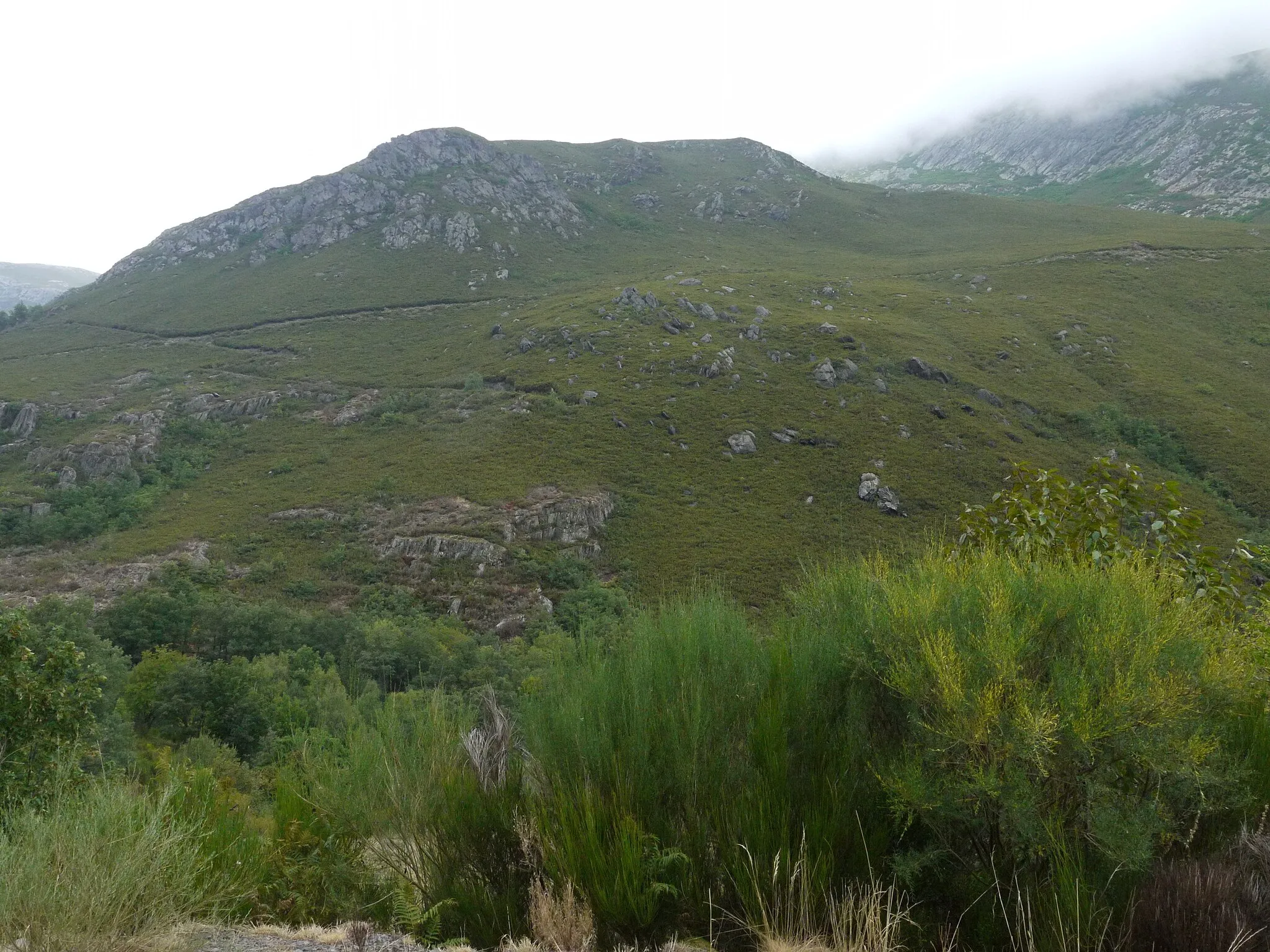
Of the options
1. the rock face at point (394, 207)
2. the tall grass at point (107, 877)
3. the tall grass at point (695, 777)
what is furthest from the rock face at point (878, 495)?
the rock face at point (394, 207)

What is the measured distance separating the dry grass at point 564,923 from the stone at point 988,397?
229 feet

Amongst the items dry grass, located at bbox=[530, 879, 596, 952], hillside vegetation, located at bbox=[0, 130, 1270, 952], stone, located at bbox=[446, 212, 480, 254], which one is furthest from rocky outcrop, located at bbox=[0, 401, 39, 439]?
dry grass, located at bbox=[530, 879, 596, 952]

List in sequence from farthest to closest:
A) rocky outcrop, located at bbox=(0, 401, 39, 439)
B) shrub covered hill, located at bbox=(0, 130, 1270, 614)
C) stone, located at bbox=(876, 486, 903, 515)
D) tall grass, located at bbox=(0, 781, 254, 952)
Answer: rocky outcrop, located at bbox=(0, 401, 39, 439) → stone, located at bbox=(876, 486, 903, 515) → shrub covered hill, located at bbox=(0, 130, 1270, 614) → tall grass, located at bbox=(0, 781, 254, 952)

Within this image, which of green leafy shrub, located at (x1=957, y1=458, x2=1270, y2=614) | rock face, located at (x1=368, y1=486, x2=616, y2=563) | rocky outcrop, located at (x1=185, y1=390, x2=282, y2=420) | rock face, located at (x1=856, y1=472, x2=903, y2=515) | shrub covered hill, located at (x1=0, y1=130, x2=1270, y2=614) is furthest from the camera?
rocky outcrop, located at (x1=185, y1=390, x2=282, y2=420)

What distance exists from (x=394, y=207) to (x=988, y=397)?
115458mm

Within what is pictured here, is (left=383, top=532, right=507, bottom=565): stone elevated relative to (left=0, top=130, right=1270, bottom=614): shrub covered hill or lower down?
lower down

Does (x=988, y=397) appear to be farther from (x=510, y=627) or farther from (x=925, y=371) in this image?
(x=510, y=627)

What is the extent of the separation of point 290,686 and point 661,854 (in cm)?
2770

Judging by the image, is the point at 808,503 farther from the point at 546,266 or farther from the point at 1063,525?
the point at 546,266

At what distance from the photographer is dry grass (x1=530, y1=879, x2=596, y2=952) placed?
371cm

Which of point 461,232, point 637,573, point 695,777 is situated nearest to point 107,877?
point 695,777

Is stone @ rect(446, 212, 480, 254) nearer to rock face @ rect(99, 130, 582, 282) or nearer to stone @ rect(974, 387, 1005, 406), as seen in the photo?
rock face @ rect(99, 130, 582, 282)

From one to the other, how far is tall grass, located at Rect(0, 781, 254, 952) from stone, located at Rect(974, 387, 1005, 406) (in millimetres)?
70793

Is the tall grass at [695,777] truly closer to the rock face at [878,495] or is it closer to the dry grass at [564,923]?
the dry grass at [564,923]
